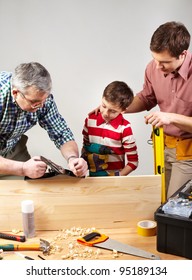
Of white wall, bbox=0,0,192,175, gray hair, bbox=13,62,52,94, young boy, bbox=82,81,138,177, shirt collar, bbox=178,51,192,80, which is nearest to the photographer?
gray hair, bbox=13,62,52,94

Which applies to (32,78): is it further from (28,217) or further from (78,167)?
(28,217)

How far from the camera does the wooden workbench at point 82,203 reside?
1316 millimetres

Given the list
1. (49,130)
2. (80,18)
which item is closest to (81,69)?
(80,18)

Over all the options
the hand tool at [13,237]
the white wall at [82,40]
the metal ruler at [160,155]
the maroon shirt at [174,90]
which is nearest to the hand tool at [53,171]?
the hand tool at [13,237]

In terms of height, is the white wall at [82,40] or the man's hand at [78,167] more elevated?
the white wall at [82,40]

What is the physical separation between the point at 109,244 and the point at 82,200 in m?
0.21

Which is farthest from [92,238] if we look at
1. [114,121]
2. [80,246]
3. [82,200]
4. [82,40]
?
[82,40]

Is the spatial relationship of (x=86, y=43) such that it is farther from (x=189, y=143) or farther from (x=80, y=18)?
(x=189, y=143)

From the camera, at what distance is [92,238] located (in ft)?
4.05

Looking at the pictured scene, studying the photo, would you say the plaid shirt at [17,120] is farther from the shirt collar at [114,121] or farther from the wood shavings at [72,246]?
the wood shavings at [72,246]

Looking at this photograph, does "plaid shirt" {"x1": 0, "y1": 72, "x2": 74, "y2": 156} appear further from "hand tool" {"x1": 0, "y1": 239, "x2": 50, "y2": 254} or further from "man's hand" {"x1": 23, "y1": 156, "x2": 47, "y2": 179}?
"hand tool" {"x1": 0, "y1": 239, "x2": 50, "y2": 254}

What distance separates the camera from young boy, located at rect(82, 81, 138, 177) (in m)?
1.78

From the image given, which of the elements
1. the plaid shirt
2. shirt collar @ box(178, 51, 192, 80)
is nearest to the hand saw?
the plaid shirt
